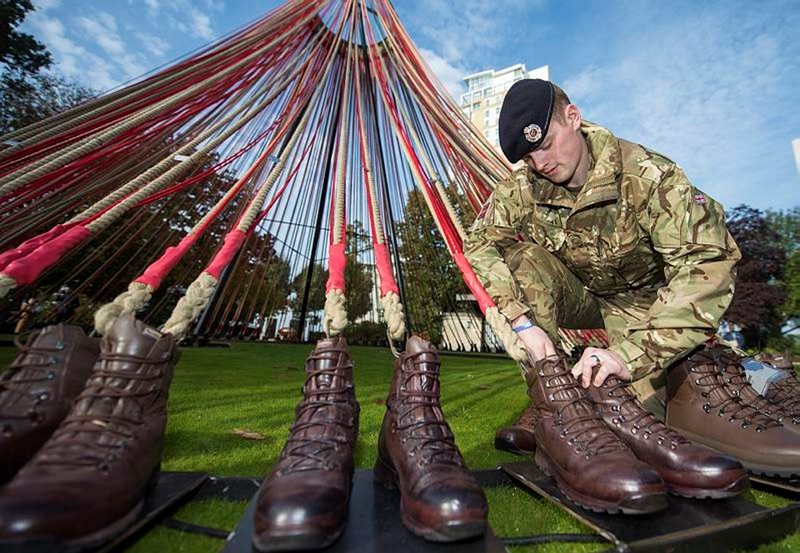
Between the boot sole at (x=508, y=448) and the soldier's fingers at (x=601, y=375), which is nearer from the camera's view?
the soldier's fingers at (x=601, y=375)

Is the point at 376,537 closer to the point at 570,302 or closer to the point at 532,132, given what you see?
the point at 532,132

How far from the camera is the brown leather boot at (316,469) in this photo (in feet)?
2.69

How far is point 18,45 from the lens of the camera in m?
10.7

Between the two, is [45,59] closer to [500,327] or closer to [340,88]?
[340,88]

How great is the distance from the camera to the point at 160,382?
3.54ft

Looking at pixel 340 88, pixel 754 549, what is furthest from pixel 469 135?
pixel 754 549

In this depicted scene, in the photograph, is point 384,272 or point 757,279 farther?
point 757,279

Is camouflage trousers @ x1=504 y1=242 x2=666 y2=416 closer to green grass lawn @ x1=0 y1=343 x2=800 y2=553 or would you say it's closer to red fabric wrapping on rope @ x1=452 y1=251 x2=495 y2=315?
red fabric wrapping on rope @ x1=452 y1=251 x2=495 y2=315

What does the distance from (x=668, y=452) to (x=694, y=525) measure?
26cm

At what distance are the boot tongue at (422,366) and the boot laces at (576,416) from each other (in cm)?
43

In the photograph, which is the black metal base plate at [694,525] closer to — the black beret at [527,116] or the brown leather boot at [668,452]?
the brown leather boot at [668,452]

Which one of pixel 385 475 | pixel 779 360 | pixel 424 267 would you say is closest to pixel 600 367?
pixel 385 475

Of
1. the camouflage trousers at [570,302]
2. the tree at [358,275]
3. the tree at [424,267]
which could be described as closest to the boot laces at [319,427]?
the camouflage trousers at [570,302]

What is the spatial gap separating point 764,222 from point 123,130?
17.4m
